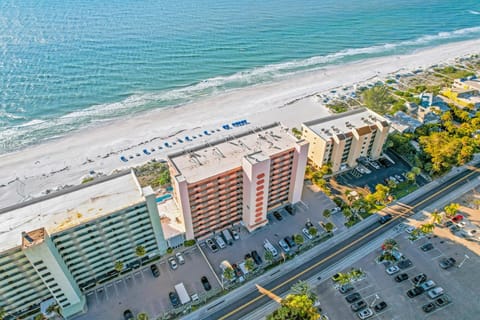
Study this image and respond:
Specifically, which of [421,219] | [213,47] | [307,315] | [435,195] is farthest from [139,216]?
[213,47]

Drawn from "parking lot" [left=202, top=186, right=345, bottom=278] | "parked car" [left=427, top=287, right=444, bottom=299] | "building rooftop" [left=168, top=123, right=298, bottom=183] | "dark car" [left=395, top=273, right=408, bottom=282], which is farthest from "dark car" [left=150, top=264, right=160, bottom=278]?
"parked car" [left=427, top=287, right=444, bottom=299]

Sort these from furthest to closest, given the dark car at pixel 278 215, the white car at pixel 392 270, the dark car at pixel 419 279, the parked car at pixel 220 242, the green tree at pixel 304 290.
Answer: the dark car at pixel 278 215 < the parked car at pixel 220 242 < the white car at pixel 392 270 < the dark car at pixel 419 279 < the green tree at pixel 304 290

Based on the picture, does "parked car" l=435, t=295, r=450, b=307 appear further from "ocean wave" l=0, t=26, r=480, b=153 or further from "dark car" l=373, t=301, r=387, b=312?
"ocean wave" l=0, t=26, r=480, b=153

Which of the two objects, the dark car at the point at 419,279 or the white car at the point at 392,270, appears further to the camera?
the white car at the point at 392,270

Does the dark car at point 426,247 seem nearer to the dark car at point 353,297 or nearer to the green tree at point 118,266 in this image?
the dark car at point 353,297

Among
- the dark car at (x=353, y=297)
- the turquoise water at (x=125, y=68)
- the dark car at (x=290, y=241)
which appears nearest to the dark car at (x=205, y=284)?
the dark car at (x=290, y=241)

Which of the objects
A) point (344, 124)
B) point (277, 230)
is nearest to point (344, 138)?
point (344, 124)

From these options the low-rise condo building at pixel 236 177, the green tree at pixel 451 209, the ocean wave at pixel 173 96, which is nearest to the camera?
the low-rise condo building at pixel 236 177
